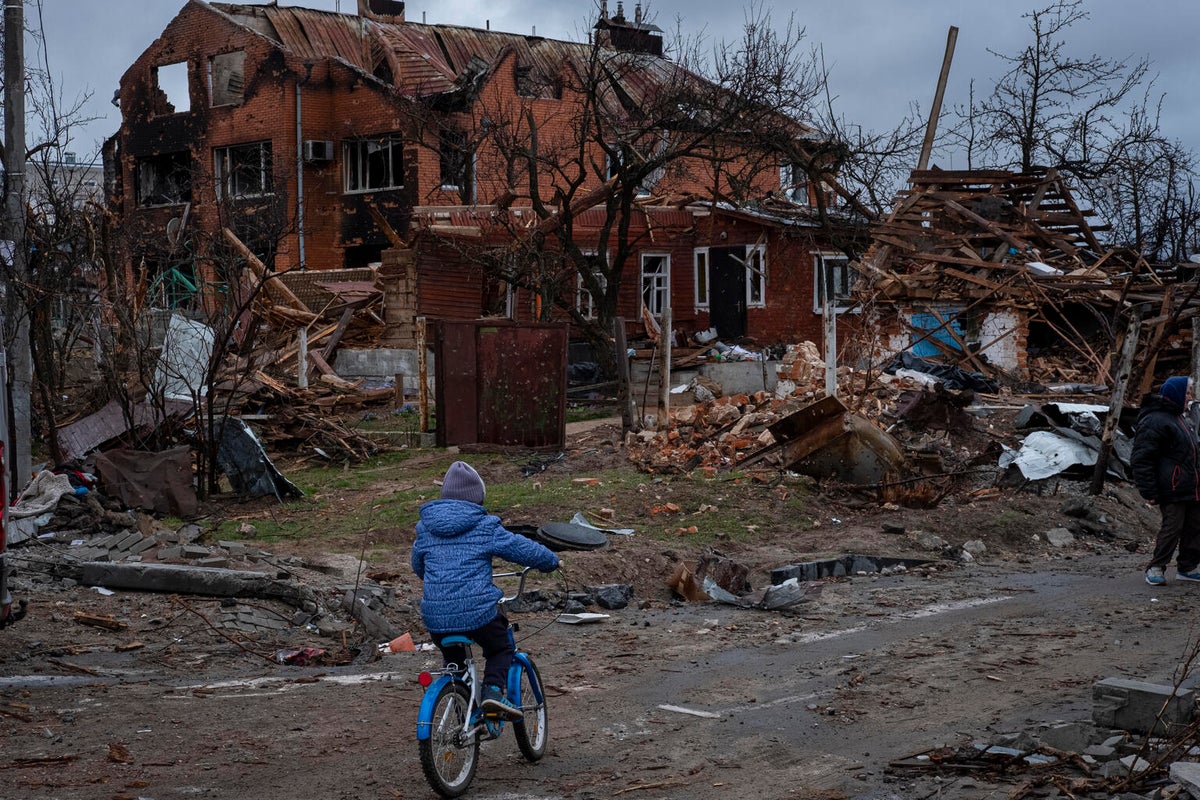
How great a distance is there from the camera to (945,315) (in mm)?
25969

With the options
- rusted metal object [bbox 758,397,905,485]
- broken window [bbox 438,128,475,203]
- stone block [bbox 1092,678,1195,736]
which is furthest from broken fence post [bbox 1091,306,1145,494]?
broken window [bbox 438,128,475,203]

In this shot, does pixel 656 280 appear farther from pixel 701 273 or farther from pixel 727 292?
pixel 727 292

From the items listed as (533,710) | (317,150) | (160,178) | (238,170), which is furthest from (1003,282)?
(160,178)

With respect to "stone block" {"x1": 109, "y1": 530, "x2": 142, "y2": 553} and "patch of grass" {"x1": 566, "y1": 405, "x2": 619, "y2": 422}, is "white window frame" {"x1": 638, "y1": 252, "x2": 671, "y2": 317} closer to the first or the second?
"patch of grass" {"x1": 566, "y1": 405, "x2": 619, "y2": 422}

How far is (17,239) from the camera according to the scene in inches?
543

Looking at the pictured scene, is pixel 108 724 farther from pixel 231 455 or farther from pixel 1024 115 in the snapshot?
pixel 1024 115

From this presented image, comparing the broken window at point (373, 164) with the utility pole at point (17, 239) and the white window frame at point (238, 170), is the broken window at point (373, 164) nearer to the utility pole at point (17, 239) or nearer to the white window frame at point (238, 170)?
the white window frame at point (238, 170)

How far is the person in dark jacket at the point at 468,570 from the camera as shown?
18.3 ft

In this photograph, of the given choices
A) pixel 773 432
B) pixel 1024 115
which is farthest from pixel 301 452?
pixel 1024 115

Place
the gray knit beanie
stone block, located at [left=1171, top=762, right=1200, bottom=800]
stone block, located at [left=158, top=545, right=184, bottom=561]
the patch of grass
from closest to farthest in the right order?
stone block, located at [left=1171, top=762, right=1200, bottom=800] → the gray knit beanie → stone block, located at [left=158, top=545, right=184, bottom=561] → the patch of grass

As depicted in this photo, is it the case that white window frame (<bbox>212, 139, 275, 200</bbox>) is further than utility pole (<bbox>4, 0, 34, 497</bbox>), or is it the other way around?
white window frame (<bbox>212, 139, 275, 200</bbox>)

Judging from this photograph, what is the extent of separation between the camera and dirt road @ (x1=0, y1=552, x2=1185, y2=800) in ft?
18.2

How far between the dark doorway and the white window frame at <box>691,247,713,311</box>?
87mm

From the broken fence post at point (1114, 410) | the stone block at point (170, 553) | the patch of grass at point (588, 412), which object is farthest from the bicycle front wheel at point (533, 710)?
the patch of grass at point (588, 412)
